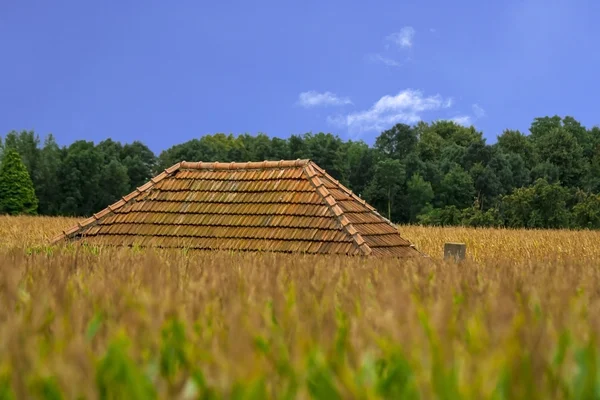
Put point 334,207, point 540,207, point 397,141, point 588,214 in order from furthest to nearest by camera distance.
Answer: point 397,141 → point 540,207 → point 588,214 → point 334,207

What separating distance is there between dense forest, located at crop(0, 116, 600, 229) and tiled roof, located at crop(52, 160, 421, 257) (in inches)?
1888

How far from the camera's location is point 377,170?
2992 inches

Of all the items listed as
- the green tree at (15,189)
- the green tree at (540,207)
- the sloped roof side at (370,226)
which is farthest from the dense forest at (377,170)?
the sloped roof side at (370,226)

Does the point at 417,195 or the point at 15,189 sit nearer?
the point at 15,189

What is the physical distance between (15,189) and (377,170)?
3550cm

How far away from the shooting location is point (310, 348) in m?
1.67

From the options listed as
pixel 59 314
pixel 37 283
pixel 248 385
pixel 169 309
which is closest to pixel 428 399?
pixel 248 385

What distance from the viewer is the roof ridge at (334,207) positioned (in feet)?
37.8

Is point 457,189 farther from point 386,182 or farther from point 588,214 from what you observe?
point 588,214

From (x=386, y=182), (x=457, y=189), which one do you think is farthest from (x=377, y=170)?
(x=457, y=189)

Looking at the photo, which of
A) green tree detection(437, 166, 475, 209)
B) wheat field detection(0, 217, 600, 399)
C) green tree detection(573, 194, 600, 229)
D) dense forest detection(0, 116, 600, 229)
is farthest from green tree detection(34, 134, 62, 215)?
wheat field detection(0, 217, 600, 399)

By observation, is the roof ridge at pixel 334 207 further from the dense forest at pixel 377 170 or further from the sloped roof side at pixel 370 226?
the dense forest at pixel 377 170

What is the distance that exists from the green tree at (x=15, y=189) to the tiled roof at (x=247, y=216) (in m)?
59.2

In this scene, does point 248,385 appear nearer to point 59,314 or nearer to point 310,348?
point 310,348
